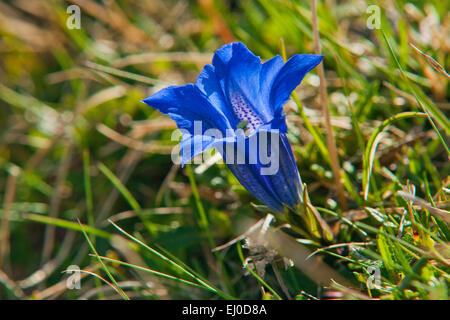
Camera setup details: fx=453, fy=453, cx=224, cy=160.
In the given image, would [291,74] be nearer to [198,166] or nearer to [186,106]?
[186,106]

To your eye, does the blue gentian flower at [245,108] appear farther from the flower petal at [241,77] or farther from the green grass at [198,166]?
the green grass at [198,166]

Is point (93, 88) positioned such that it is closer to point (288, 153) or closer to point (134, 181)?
point (134, 181)

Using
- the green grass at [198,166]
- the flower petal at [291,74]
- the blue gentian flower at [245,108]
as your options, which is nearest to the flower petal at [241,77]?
the blue gentian flower at [245,108]

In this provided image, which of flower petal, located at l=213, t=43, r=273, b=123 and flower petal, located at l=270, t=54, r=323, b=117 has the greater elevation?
flower petal, located at l=213, t=43, r=273, b=123

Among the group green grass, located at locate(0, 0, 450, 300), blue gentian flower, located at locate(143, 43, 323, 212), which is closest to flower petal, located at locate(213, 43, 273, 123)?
blue gentian flower, located at locate(143, 43, 323, 212)

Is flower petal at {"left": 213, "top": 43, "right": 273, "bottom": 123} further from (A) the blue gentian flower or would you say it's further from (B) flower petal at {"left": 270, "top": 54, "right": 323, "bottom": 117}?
(B) flower petal at {"left": 270, "top": 54, "right": 323, "bottom": 117}
